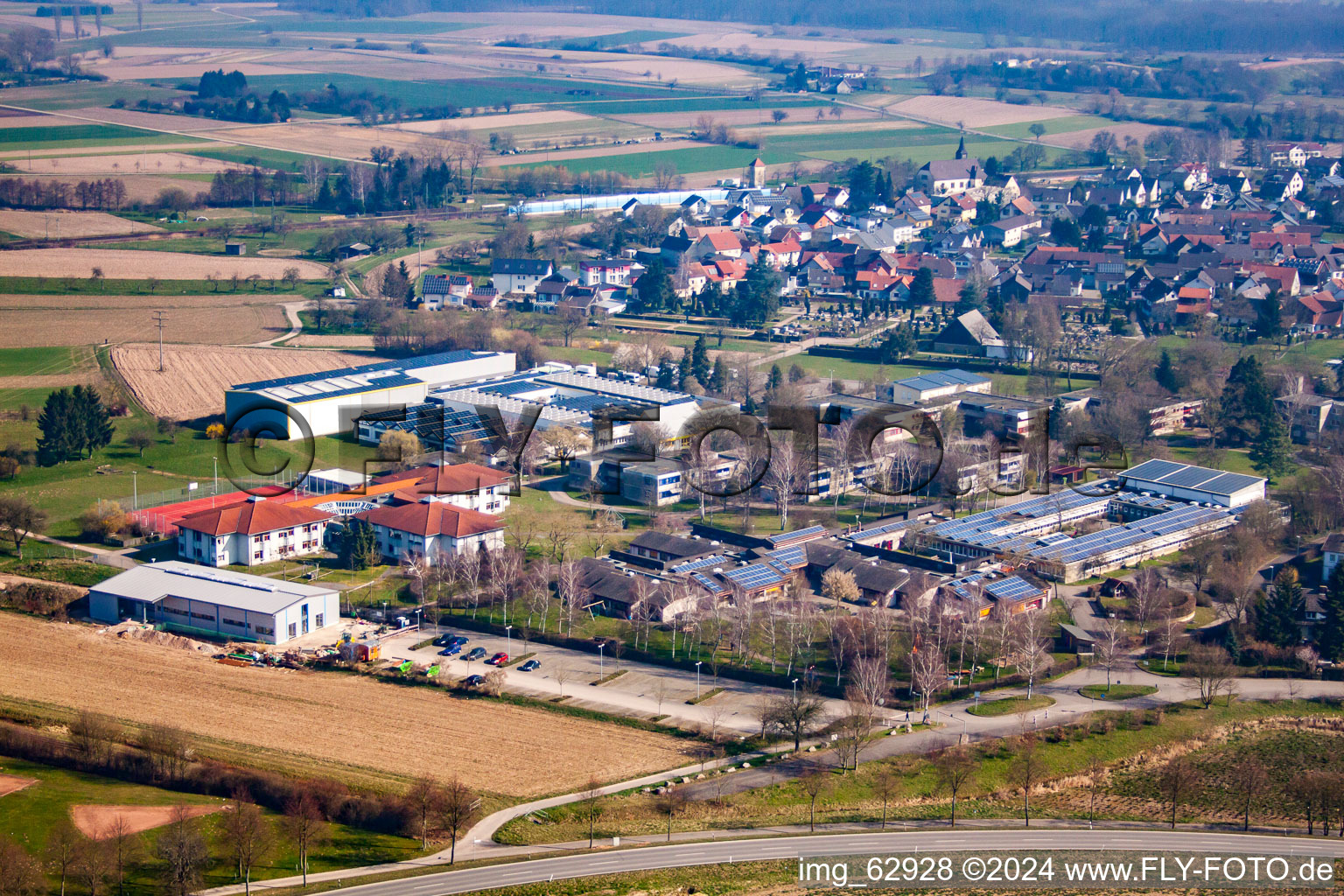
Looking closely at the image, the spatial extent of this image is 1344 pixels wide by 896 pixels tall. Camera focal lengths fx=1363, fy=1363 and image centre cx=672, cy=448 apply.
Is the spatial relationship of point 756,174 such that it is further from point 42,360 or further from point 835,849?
point 835,849

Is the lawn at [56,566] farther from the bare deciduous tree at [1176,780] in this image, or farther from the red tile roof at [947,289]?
the red tile roof at [947,289]

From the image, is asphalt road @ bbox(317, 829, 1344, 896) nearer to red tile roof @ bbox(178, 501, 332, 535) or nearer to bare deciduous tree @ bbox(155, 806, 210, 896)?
bare deciduous tree @ bbox(155, 806, 210, 896)

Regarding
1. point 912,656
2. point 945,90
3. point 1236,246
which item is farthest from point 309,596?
point 945,90

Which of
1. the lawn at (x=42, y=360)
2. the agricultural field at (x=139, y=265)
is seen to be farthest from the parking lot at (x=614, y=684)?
the agricultural field at (x=139, y=265)

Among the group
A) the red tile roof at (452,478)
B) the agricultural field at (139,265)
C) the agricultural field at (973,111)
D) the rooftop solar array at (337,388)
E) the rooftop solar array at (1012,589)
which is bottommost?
the rooftop solar array at (1012,589)

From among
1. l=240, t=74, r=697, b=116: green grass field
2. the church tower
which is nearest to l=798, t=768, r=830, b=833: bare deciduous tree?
the church tower

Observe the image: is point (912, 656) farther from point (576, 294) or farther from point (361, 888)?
point (576, 294)

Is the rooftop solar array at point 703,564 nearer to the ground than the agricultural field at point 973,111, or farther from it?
nearer to the ground
